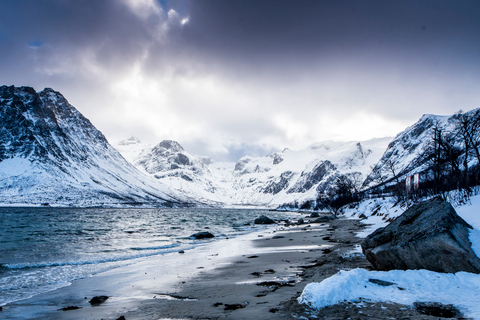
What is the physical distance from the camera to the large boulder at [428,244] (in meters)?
7.96

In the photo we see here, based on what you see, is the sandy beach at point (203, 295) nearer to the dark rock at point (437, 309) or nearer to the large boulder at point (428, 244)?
the dark rock at point (437, 309)

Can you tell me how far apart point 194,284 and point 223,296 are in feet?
9.11

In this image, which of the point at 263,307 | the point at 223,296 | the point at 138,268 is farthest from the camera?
the point at 138,268

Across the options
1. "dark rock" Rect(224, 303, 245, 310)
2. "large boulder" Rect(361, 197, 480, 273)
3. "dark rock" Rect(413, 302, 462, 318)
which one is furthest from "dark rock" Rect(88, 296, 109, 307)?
"large boulder" Rect(361, 197, 480, 273)

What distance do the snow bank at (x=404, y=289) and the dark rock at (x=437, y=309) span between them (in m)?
0.16

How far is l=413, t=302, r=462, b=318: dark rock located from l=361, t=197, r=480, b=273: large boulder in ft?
7.18

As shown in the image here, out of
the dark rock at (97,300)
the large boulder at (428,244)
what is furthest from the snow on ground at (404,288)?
the dark rock at (97,300)

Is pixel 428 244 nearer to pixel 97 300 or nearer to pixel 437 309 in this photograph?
pixel 437 309

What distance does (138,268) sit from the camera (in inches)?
635

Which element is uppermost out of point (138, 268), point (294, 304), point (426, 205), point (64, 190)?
point (64, 190)

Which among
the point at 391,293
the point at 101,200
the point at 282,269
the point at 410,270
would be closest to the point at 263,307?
the point at 391,293

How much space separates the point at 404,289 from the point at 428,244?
6.13 feet

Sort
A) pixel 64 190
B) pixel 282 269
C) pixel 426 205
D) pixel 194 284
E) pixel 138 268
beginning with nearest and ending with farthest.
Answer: pixel 426 205 < pixel 194 284 < pixel 282 269 < pixel 138 268 < pixel 64 190

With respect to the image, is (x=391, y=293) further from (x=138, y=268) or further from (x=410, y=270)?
(x=138, y=268)
